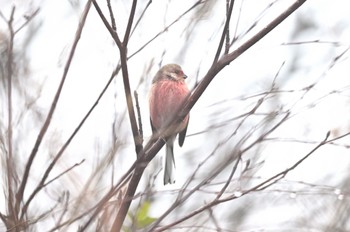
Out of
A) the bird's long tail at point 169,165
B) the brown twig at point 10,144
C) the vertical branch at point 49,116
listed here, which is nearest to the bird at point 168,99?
the bird's long tail at point 169,165

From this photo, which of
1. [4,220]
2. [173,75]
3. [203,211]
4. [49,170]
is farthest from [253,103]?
[173,75]

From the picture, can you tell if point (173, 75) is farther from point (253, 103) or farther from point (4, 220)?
point (4, 220)

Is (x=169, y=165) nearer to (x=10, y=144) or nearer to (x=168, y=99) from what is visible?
(x=168, y=99)

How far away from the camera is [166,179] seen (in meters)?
4.96

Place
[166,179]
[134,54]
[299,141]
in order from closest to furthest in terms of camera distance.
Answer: [299,141] < [134,54] < [166,179]

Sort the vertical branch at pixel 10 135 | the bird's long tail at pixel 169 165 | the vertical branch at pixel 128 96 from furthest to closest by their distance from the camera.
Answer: the bird's long tail at pixel 169 165 < the vertical branch at pixel 128 96 < the vertical branch at pixel 10 135

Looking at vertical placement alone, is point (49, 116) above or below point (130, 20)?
below

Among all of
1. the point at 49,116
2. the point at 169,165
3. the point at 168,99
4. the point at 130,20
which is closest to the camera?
the point at 130,20

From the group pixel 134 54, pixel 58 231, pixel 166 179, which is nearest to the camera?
pixel 58 231

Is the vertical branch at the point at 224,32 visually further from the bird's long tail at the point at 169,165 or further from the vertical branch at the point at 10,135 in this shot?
the bird's long tail at the point at 169,165

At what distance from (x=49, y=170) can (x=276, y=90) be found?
1.27 metres

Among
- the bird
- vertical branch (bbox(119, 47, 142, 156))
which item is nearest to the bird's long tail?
the bird

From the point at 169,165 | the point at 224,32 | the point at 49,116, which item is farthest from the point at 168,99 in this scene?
the point at 224,32

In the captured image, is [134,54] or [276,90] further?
[134,54]
